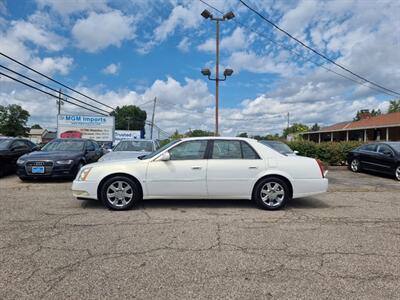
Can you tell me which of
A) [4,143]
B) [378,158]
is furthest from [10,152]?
[378,158]

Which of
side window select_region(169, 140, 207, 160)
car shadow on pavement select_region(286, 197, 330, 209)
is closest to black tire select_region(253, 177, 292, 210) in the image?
car shadow on pavement select_region(286, 197, 330, 209)

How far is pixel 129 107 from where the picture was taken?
3450 inches

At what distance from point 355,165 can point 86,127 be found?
772 inches

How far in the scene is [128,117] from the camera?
270 feet

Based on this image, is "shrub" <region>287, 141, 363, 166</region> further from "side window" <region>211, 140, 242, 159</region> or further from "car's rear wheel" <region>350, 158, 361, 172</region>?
"side window" <region>211, 140, 242, 159</region>

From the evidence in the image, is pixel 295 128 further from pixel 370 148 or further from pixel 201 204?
pixel 201 204

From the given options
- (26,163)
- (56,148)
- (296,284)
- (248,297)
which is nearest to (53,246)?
(248,297)

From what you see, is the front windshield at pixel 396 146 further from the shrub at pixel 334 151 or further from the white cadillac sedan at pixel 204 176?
the white cadillac sedan at pixel 204 176

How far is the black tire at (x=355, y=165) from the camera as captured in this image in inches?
493

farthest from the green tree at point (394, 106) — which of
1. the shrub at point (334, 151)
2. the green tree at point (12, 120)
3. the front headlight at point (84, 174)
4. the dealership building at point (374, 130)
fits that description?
the green tree at point (12, 120)

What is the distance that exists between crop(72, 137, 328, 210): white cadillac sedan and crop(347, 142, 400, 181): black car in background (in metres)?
6.63

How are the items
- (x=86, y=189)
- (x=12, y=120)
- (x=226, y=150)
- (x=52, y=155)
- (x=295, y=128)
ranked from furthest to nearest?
(x=295, y=128) → (x=12, y=120) → (x=52, y=155) → (x=226, y=150) → (x=86, y=189)

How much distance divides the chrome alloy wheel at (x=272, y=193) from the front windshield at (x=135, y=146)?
5187 mm

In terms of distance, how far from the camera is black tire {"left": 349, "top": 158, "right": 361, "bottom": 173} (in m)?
12.5
